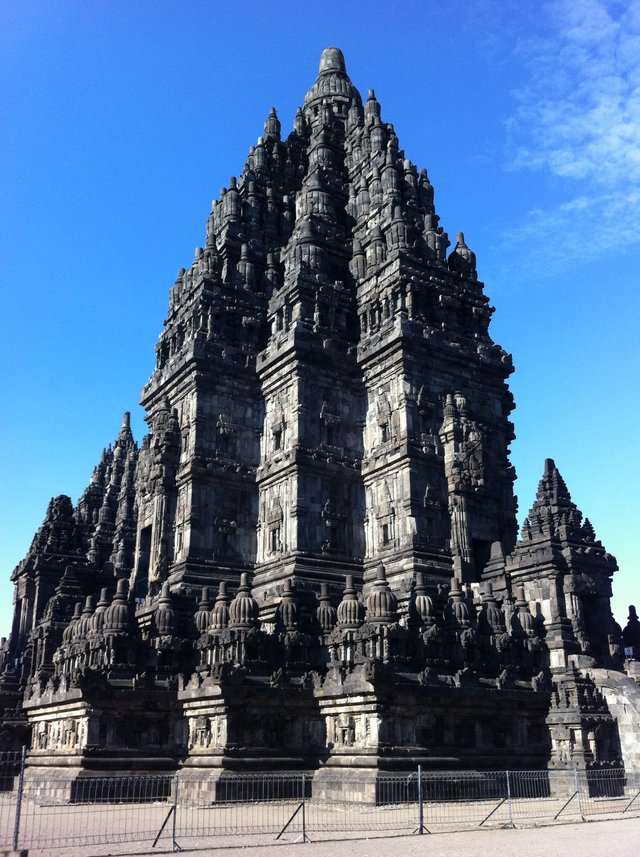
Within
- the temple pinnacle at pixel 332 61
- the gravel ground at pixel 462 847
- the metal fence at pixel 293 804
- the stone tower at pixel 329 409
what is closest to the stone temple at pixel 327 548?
the stone tower at pixel 329 409

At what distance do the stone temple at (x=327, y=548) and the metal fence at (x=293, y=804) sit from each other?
2.77 feet

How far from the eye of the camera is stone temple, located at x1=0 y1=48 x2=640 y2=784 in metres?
31.9

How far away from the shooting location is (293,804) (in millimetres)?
29172

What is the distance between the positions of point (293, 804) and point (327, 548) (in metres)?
15.5

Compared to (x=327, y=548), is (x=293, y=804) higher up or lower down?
lower down

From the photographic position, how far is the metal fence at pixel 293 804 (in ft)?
72.3

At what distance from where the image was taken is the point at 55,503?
57.2 m

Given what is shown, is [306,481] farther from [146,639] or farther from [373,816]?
[373,816]

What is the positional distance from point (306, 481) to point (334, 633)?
12150 mm

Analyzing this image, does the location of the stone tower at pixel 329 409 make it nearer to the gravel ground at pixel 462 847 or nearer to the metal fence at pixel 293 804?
the metal fence at pixel 293 804

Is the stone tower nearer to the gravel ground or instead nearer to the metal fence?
the metal fence

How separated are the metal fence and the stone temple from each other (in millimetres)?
845

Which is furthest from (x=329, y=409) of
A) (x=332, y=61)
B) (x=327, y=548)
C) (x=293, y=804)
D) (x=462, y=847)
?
(x=332, y=61)

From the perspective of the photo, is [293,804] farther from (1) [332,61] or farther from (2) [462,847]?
(1) [332,61]
